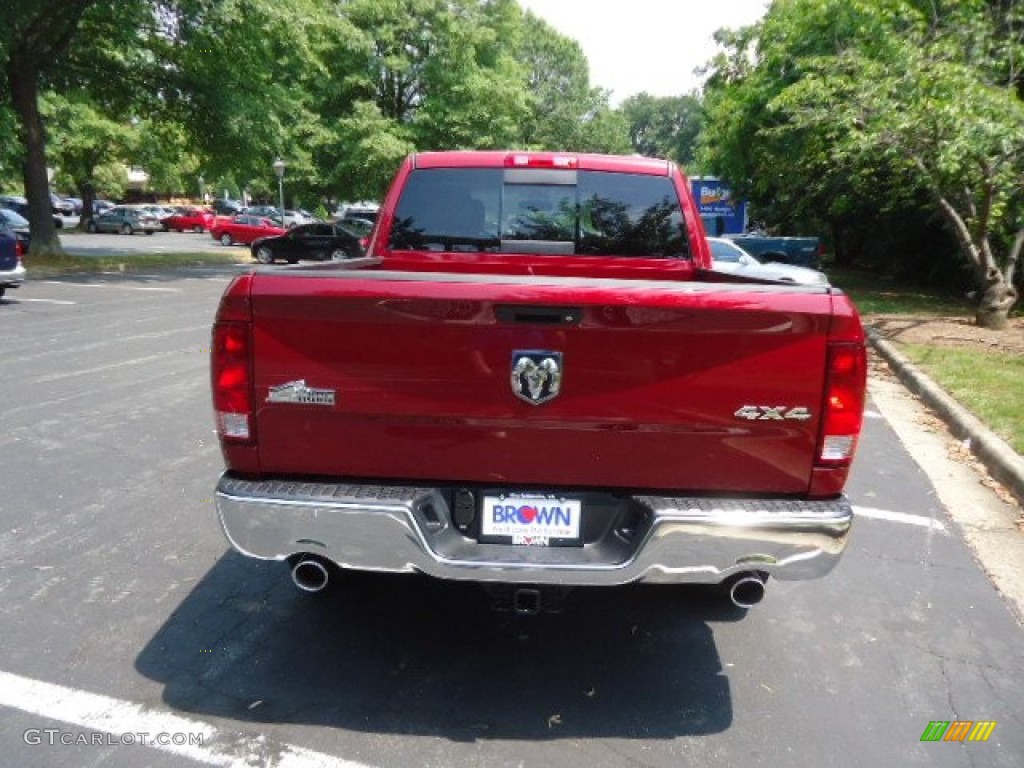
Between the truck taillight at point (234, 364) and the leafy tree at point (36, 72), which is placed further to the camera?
the leafy tree at point (36, 72)

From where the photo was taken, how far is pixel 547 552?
2721 mm

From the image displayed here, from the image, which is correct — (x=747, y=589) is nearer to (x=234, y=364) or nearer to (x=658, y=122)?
(x=234, y=364)

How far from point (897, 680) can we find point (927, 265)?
64.0ft

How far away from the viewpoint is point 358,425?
2691 mm

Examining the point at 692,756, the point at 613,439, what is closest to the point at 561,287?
the point at 613,439

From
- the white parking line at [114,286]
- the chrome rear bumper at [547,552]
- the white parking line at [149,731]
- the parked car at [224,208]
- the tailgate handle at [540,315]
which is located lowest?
the parked car at [224,208]

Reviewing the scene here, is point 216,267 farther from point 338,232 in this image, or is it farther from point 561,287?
point 561,287

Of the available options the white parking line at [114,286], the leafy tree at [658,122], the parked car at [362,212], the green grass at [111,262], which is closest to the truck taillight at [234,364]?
the white parking line at [114,286]

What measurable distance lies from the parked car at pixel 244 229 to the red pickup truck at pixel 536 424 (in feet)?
108

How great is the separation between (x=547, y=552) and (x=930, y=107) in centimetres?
1009

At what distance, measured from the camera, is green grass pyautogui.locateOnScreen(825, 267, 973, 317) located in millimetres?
14469

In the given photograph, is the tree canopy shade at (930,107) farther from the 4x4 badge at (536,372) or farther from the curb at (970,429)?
the 4x4 badge at (536,372)

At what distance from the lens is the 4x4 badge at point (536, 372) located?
260cm

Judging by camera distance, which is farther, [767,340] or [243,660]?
[243,660]
